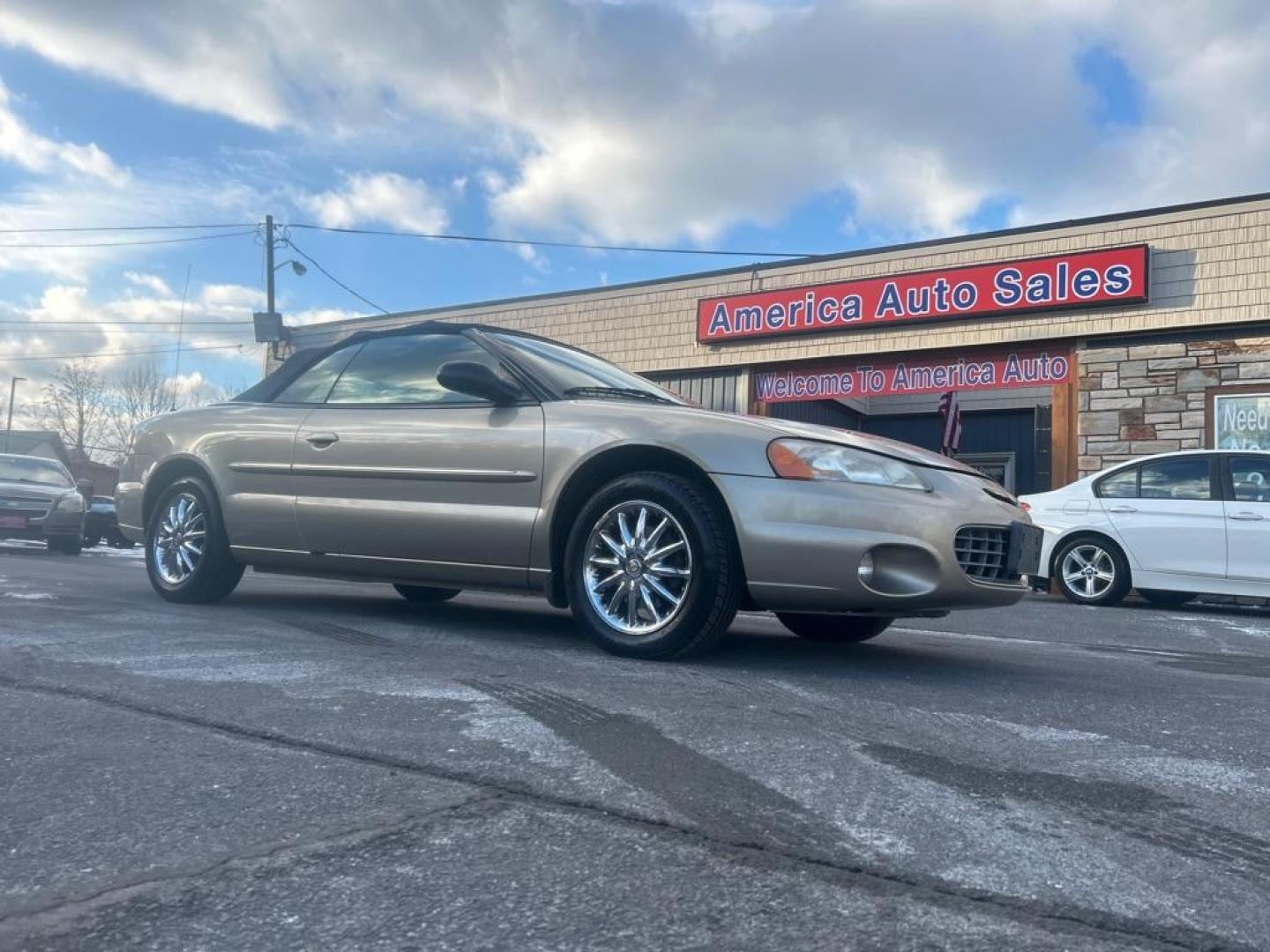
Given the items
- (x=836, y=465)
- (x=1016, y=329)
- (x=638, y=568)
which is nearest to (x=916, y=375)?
(x=1016, y=329)

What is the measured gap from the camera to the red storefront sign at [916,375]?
49.9ft

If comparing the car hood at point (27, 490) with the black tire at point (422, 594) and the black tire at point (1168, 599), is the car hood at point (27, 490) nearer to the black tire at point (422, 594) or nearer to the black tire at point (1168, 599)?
the black tire at point (422, 594)

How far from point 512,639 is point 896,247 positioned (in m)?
12.7

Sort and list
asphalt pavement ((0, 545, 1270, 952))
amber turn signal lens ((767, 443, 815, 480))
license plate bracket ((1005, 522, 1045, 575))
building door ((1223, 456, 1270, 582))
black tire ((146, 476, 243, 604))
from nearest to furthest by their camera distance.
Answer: asphalt pavement ((0, 545, 1270, 952))
amber turn signal lens ((767, 443, 815, 480))
license plate bracket ((1005, 522, 1045, 575))
black tire ((146, 476, 243, 604))
building door ((1223, 456, 1270, 582))

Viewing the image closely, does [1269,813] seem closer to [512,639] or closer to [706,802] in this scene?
[706,802]

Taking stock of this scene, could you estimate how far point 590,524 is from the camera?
448 cm

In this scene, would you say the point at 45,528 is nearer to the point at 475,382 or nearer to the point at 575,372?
the point at 575,372

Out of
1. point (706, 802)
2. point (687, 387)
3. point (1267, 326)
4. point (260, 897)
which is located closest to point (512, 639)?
point (706, 802)

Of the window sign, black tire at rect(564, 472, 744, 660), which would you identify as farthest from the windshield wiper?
the window sign

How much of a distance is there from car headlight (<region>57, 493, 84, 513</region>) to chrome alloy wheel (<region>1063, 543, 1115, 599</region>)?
1236cm

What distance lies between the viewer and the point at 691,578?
4.18 meters

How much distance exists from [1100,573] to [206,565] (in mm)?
7399

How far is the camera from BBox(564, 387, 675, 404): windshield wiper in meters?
4.94

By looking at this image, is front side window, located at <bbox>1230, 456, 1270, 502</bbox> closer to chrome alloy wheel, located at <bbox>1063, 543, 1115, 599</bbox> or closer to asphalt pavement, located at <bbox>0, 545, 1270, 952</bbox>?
chrome alloy wheel, located at <bbox>1063, 543, 1115, 599</bbox>
